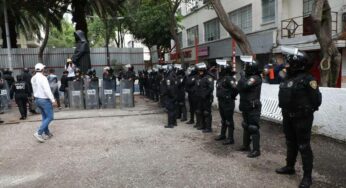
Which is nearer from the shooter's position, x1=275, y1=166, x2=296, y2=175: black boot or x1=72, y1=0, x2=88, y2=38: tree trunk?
x1=275, y1=166, x2=296, y2=175: black boot

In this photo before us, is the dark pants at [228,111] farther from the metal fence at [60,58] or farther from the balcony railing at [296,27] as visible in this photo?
the metal fence at [60,58]

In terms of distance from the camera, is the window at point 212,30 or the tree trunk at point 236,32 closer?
the tree trunk at point 236,32

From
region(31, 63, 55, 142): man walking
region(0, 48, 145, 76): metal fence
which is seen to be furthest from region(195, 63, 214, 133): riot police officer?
region(0, 48, 145, 76): metal fence

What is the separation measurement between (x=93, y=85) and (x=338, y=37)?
11434mm

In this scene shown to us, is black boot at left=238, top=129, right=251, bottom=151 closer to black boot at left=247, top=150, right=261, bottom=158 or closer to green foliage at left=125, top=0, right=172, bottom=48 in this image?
black boot at left=247, top=150, right=261, bottom=158

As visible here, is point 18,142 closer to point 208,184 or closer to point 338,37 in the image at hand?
point 208,184

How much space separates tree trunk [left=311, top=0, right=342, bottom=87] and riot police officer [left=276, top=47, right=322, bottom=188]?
16.7 ft

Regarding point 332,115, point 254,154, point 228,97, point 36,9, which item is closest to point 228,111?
point 228,97

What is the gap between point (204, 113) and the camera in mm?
7945

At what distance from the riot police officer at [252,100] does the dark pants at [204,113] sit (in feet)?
6.11

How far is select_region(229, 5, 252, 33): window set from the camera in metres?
21.5

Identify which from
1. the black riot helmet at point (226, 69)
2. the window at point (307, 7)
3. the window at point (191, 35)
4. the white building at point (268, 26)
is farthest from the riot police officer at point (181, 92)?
the window at point (191, 35)

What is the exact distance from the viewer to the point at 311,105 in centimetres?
440

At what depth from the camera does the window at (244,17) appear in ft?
70.6
